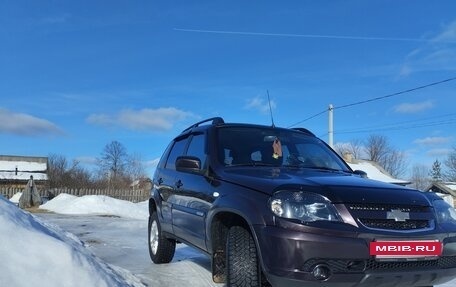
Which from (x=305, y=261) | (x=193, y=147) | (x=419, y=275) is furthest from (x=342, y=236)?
(x=193, y=147)

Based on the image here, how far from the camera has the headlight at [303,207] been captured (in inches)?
149

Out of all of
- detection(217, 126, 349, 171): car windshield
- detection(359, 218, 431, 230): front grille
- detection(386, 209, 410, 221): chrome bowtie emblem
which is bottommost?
detection(359, 218, 431, 230): front grille

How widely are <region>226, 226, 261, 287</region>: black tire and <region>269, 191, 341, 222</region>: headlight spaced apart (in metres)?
0.49

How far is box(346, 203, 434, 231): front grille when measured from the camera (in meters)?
3.80

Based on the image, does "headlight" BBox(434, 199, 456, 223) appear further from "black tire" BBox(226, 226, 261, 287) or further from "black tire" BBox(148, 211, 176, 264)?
"black tire" BBox(148, 211, 176, 264)

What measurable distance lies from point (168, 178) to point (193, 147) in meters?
0.83

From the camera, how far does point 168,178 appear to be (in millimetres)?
6898

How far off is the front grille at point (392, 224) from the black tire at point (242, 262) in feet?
3.14

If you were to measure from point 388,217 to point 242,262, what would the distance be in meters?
1.25

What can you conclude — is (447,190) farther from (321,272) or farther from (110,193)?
(321,272)

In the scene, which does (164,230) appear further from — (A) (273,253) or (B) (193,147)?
(A) (273,253)

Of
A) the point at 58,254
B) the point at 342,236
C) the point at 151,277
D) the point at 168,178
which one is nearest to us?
the point at 342,236

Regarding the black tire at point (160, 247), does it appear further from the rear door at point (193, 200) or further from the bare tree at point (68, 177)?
the bare tree at point (68, 177)

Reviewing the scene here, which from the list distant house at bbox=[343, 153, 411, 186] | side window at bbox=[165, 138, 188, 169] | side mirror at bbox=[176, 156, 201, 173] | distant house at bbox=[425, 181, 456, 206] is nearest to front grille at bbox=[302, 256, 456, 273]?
side mirror at bbox=[176, 156, 201, 173]
